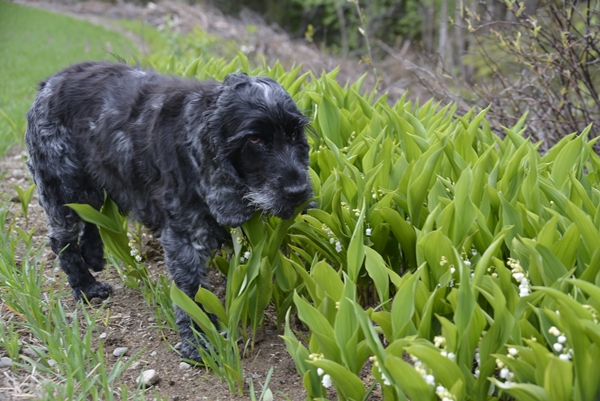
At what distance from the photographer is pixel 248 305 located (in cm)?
323

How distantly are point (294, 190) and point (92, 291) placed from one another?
1.77 metres

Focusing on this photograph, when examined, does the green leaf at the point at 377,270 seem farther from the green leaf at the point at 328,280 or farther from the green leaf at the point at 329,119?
the green leaf at the point at 329,119

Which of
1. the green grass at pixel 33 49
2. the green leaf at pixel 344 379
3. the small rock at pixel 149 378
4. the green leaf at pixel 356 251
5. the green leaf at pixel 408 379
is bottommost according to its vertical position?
the green grass at pixel 33 49

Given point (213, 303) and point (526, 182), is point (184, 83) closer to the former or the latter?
point (213, 303)

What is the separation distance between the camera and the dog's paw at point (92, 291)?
3.91m

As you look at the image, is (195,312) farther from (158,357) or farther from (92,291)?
(92,291)

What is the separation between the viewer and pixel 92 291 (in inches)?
155

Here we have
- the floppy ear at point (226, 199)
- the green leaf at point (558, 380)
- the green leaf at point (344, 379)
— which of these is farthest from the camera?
the floppy ear at point (226, 199)

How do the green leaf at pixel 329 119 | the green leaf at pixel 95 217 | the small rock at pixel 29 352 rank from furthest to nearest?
the green leaf at pixel 329 119, the green leaf at pixel 95 217, the small rock at pixel 29 352

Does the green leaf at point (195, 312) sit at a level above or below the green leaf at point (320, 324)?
below

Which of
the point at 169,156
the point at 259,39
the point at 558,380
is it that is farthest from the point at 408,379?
the point at 259,39

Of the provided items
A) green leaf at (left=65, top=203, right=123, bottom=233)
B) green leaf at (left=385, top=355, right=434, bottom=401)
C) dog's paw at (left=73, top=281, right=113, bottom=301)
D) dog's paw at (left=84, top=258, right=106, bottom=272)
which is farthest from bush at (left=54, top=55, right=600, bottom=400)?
dog's paw at (left=84, top=258, right=106, bottom=272)

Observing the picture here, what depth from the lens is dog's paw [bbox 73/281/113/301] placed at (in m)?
3.91

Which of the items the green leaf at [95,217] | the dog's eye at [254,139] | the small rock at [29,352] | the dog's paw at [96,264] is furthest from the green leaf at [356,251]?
the dog's paw at [96,264]
